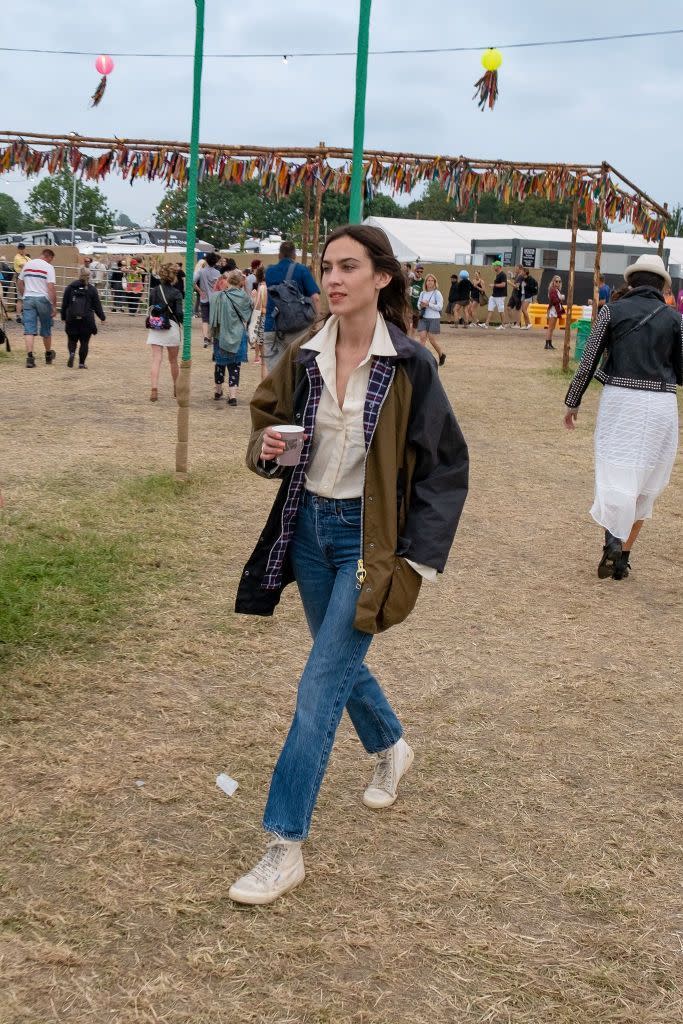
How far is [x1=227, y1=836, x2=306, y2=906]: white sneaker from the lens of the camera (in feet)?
10.5

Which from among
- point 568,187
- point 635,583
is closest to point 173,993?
point 635,583

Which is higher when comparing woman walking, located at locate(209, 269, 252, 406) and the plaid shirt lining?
woman walking, located at locate(209, 269, 252, 406)

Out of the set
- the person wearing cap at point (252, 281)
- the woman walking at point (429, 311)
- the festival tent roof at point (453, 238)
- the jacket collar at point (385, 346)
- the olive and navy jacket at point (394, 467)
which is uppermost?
the festival tent roof at point (453, 238)

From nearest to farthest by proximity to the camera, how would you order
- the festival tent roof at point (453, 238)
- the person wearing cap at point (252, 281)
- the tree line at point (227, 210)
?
1. the person wearing cap at point (252, 281)
2. the festival tent roof at point (453, 238)
3. the tree line at point (227, 210)

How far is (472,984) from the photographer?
289cm

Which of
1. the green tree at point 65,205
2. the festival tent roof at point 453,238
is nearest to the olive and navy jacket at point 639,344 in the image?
the festival tent roof at point 453,238

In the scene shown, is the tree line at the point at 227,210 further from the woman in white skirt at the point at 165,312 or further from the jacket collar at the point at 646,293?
the jacket collar at the point at 646,293

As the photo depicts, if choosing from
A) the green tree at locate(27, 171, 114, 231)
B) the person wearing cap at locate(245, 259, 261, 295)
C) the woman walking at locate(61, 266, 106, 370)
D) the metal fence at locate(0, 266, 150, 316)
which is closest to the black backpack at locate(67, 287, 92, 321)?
the woman walking at locate(61, 266, 106, 370)

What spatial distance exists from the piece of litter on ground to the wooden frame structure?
42.4ft

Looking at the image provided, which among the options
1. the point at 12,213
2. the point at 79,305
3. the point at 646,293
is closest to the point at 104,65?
the point at 79,305

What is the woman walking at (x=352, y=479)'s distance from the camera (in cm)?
314

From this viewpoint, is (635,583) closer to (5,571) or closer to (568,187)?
(5,571)

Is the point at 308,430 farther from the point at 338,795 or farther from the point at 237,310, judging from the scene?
the point at 237,310

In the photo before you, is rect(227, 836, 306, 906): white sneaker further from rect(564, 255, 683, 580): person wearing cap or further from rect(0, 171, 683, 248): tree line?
rect(0, 171, 683, 248): tree line
